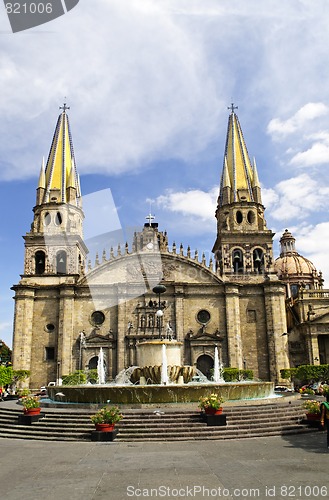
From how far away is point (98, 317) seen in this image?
3788cm

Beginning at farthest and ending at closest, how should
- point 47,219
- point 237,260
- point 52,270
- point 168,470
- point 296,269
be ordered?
point 296,269 → point 237,260 → point 47,219 → point 52,270 → point 168,470

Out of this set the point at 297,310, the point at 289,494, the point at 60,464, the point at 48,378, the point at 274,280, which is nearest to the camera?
the point at 289,494

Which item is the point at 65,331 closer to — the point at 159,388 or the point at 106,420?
the point at 159,388

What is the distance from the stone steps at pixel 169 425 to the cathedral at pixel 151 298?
23454 mm

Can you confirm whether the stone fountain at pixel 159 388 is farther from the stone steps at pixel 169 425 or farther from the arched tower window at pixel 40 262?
the arched tower window at pixel 40 262

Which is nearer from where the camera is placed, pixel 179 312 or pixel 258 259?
pixel 179 312

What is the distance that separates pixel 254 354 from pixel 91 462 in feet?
99.7

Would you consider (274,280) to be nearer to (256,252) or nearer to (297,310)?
(256,252)

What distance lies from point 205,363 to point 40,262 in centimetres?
1777

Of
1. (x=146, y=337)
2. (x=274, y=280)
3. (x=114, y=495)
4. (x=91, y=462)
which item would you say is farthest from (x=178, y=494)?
(x=274, y=280)

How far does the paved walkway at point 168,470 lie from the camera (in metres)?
6.54

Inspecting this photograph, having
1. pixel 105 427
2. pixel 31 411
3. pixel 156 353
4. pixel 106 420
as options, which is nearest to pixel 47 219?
pixel 156 353

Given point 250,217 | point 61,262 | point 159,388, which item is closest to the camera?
point 159,388

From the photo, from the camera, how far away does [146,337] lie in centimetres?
3666
